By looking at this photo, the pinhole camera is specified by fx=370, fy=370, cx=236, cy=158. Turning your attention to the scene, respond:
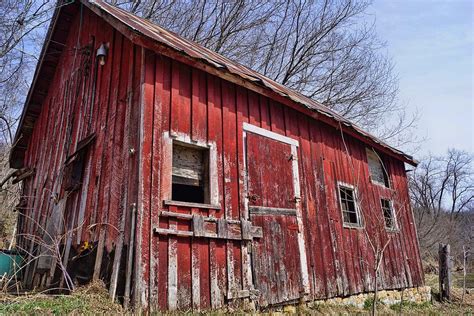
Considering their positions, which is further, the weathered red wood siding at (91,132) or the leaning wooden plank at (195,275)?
the weathered red wood siding at (91,132)

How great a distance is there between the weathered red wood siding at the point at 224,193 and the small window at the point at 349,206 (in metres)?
0.23

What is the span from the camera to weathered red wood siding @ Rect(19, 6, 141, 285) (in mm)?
5164

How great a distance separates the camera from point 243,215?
5.76 metres

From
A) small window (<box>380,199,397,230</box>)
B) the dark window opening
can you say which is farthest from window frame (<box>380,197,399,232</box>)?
→ the dark window opening

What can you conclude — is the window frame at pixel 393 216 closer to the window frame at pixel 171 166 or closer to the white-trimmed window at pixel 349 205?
the white-trimmed window at pixel 349 205

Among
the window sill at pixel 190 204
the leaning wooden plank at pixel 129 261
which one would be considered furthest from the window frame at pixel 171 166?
the leaning wooden plank at pixel 129 261

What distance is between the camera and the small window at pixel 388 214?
977 centimetres

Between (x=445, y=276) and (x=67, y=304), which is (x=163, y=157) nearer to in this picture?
(x=67, y=304)

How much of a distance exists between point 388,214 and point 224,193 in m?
6.29

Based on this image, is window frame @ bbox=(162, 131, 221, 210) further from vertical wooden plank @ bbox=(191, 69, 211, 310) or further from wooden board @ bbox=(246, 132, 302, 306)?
wooden board @ bbox=(246, 132, 302, 306)

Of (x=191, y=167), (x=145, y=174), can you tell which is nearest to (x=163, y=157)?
(x=145, y=174)

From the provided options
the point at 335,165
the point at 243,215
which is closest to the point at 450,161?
the point at 335,165

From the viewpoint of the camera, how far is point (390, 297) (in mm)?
8648

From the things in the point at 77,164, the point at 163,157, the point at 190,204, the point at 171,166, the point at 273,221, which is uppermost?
the point at 77,164
